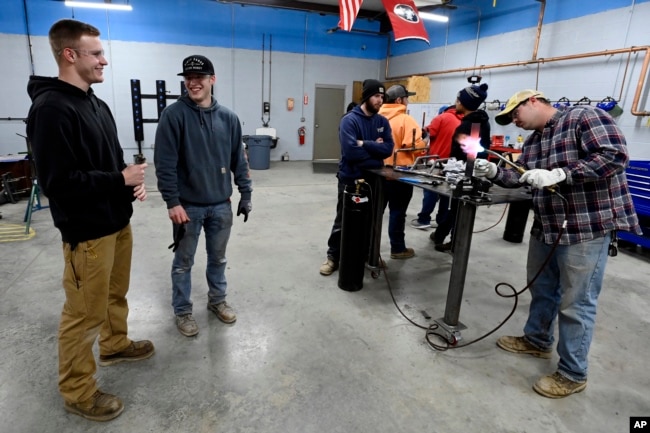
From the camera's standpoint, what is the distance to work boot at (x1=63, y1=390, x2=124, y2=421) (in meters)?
1.61

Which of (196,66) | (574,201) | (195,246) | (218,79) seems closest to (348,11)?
(218,79)

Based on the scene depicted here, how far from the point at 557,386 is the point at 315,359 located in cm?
125

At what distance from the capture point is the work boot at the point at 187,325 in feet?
7.37

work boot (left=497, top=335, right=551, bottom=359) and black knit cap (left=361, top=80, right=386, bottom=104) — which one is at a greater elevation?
black knit cap (left=361, top=80, right=386, bottom=104)

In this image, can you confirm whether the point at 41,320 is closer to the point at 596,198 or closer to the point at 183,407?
the point at 183,407

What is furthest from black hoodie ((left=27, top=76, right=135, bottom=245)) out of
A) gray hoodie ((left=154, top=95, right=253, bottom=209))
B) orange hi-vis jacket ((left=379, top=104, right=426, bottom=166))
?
orange hi-vis jacket ((left=379, top=104, right=426, bottom=166))

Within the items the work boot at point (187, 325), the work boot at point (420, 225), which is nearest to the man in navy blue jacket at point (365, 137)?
the work boot at point (187, 325)

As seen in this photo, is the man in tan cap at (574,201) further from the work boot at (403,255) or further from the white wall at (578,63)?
the white wall at (578,63)

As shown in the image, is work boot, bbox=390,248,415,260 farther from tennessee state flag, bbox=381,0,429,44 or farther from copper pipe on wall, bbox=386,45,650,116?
tennessee state flag, bbox=381,0,429,44

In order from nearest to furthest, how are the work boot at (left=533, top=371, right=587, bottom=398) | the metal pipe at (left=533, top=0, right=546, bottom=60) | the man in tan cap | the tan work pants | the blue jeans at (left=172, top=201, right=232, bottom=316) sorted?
the tan work pants
the man in tan cap
the work boot at (left=533, top=371, right=587, bottom=398)
the blue jeans at (left=172, top=201, right=232, bottom=316)
the metal pipe at (left=533, top=0, right=546, bottom=60)

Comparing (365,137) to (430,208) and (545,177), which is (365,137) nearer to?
(545,177)

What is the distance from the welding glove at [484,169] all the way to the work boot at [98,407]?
6.90 ft

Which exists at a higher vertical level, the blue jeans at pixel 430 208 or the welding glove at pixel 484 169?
the welding glove at pixel 484 169

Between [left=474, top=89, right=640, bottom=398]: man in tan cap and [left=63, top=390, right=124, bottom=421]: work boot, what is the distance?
204cm
